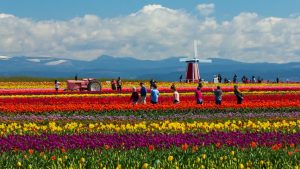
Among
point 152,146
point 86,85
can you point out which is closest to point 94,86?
point 86,85

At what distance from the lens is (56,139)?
15.7 metres

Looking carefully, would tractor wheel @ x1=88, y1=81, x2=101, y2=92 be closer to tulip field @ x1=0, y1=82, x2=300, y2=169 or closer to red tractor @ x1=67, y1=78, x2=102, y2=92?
red tractor @ x1=67, y1=78, x2=102, y2=92

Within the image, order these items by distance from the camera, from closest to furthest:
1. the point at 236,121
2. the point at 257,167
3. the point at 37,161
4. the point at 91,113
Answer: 1. the point at 257,167
2. the point at 37,161
3. the point at 236,121
4. the point at 91,113

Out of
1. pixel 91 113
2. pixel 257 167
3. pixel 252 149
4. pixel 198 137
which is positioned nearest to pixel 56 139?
pixel 198 137

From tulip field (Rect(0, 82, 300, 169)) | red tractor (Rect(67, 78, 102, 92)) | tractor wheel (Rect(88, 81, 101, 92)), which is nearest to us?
tulip field (Rect(0, 82, 300, 169))

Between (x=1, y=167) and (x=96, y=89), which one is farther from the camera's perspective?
(x=96, y=89)

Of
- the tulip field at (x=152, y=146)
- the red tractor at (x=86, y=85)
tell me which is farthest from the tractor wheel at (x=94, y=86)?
the tulip field at (x=152, y=146)

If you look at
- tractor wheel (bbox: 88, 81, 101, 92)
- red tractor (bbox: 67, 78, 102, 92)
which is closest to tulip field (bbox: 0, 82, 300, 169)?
tractor wheel (bbox: 88, 81, 101, 92)

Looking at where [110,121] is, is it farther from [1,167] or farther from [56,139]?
[1,167]

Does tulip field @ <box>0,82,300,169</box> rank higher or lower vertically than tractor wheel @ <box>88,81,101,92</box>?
lower

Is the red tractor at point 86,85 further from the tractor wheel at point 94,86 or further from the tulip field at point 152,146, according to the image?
the tulip field at point 152,146

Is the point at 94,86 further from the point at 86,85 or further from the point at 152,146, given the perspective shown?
the point at 152,146

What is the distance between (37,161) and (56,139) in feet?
11.7

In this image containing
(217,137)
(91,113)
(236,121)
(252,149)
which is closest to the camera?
(252,149)
